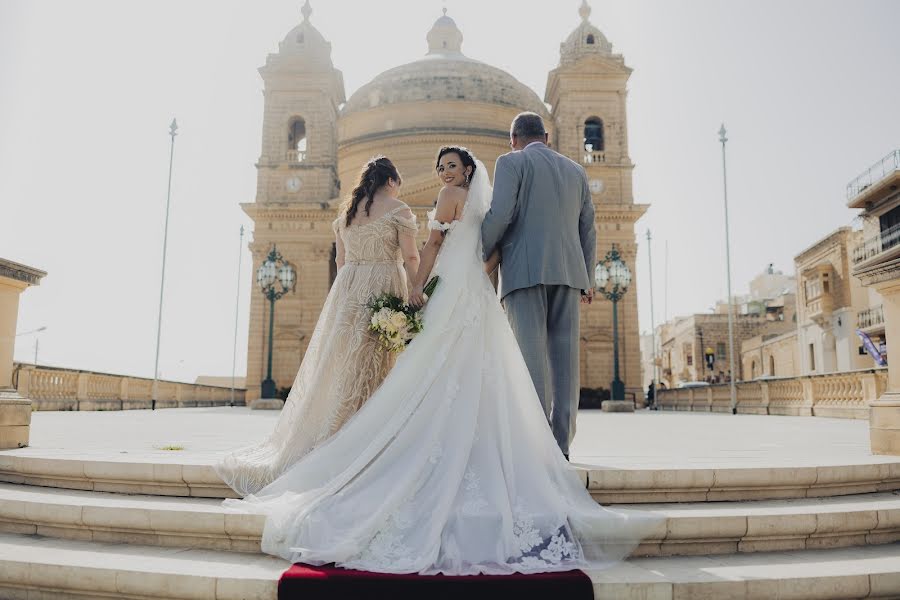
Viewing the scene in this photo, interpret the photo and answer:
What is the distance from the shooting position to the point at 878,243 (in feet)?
101

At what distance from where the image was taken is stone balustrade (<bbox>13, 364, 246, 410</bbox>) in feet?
52.0

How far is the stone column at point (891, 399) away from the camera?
5.47 meters

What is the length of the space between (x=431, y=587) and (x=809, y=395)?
704 inches

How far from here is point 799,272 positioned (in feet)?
134

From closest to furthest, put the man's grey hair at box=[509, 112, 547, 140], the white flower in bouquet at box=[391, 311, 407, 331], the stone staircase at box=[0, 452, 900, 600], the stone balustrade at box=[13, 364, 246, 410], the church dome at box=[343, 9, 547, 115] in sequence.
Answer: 1. the stone staircase at box=[0, 452, 900, 600]
2. the white flower in bouquet at box=[391, 311, 407, 331]
3. the man's grey hair at box=[509, 112, 547, 140]
4. the stone balustrade at box=[13, 364, 246, 410]
5. the church dome at box=[343, 9, 547, 115]

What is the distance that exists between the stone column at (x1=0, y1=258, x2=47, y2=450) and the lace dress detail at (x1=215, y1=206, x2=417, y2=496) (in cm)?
229

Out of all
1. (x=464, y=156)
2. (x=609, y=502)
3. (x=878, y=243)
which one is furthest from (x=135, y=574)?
(x=878, y=243)

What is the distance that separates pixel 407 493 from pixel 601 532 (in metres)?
1.01

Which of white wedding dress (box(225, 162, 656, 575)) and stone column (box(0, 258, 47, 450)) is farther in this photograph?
stone column (box(0, 258, 47, 450))

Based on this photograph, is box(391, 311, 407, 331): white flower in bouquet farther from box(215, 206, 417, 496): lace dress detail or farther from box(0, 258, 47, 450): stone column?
box(0, 258, 47, 450): stone column

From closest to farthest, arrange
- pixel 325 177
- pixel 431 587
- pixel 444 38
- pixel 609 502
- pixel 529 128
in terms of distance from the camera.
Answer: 1. pixel 431 587
2. pixel 609 502
3. pixel 529 128
4. pixel 325 177
5. pixel 444 38

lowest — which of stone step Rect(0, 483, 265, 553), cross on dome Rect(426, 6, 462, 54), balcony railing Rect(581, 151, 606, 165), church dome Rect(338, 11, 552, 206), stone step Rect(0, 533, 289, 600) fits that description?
stone step Rect(0, 533, 289, 600)

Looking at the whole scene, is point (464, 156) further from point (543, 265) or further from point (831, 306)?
point (831, 306)

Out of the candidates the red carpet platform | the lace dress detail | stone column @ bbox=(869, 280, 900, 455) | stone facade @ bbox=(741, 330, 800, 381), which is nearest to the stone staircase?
the red carpet platform
